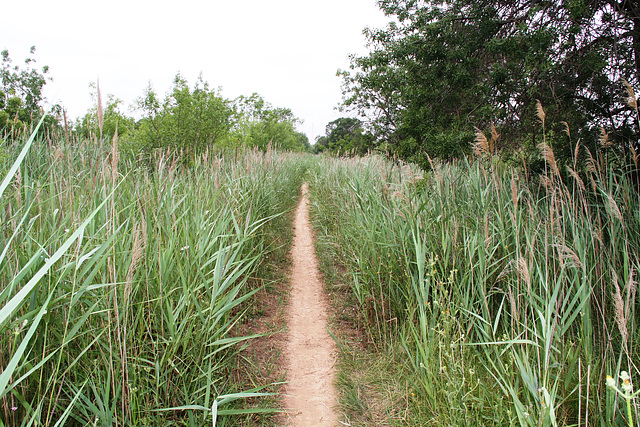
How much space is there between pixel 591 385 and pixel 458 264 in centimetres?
111

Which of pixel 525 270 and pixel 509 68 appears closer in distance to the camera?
pixel 525 270

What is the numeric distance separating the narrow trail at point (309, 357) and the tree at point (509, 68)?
2.63 m

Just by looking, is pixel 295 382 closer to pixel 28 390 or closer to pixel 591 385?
pixel 28 390

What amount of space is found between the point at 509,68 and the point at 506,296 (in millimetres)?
3417

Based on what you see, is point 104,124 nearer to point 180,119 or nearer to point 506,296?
point 180,119

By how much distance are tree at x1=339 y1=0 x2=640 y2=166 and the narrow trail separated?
2628mm

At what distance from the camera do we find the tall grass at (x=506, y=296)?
5.51 feet

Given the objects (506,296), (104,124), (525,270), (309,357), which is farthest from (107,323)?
(104,124)

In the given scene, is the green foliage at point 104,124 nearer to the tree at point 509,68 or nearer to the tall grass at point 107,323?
the tall grass at point 107,323

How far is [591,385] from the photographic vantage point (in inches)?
66.4

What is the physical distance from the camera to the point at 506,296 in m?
2.50

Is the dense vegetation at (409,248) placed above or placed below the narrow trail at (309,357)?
above

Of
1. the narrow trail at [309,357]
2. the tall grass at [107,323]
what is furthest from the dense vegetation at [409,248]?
the narrow trail at [309,357]

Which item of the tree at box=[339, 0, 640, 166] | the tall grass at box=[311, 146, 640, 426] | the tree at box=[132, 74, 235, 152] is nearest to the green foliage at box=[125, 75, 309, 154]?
the tree at box=[132, 74, 235, 152]
